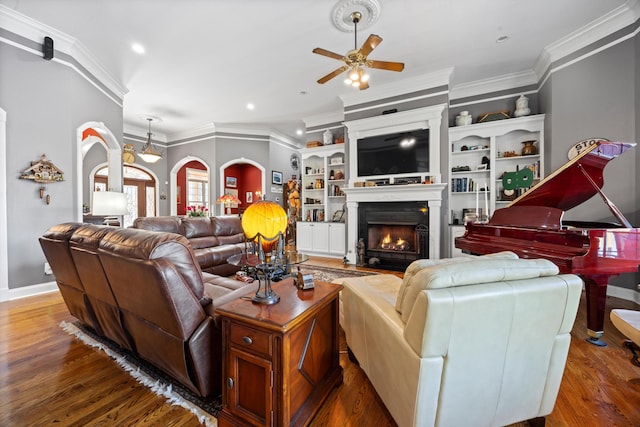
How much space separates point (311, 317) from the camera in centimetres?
122

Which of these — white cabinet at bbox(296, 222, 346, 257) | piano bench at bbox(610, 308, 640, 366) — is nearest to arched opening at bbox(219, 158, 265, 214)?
white cabinet at bbox(296, 222, 346, 257)

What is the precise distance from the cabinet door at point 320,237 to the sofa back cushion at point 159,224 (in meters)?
2.64

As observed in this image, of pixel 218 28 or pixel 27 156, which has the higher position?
pixel 218 28

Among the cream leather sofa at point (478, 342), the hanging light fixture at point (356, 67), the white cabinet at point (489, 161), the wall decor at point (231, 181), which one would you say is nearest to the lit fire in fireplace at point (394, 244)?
the white cabinet at point (489, 161)

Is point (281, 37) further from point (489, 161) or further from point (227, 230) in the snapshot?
point (489, 161)

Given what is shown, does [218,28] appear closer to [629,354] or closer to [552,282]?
[552,282]

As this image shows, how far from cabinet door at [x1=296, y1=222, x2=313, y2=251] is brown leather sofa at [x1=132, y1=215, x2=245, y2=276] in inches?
60.2

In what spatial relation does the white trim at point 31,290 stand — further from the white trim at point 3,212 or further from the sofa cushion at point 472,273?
the sofa cushion at point 472,273

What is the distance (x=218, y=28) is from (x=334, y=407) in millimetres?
3974

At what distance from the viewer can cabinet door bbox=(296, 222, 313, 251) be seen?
5.66 m

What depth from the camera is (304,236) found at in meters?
5.75

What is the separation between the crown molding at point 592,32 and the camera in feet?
8.96

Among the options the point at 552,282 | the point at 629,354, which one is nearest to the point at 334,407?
the point at 552,282

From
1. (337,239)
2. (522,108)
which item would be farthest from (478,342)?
(522,108)
